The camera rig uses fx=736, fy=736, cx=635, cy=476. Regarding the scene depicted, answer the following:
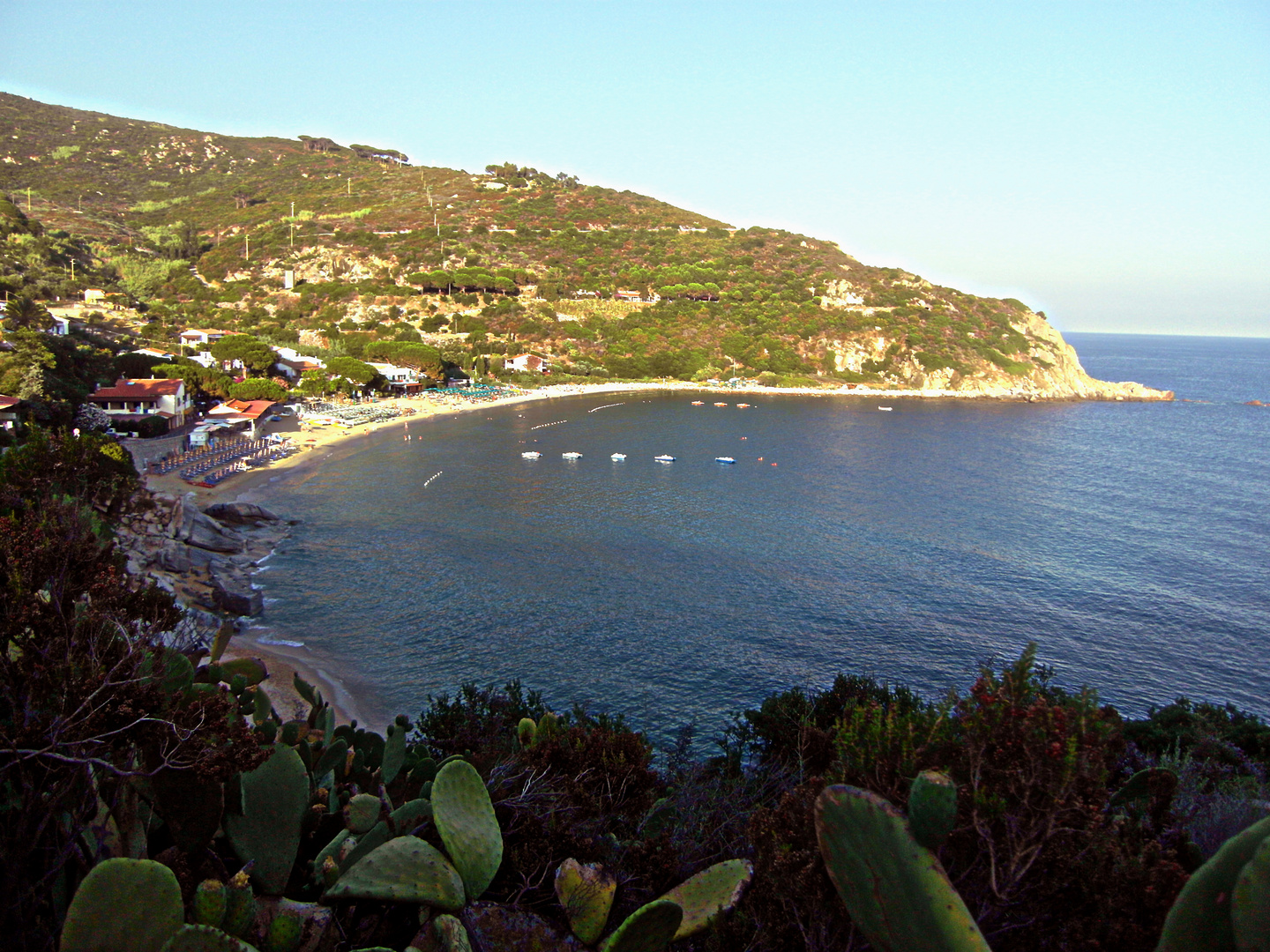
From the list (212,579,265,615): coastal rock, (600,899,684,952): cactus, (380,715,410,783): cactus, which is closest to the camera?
(600,899,684,952): cactus

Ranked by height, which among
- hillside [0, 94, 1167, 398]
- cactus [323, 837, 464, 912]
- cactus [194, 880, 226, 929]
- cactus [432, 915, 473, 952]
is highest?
hillside [0, 94, 1167, 398]

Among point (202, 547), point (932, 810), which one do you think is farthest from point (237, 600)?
point (932, 810)

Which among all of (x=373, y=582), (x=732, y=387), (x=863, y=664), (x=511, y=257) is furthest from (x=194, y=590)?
(x=511, y=257)

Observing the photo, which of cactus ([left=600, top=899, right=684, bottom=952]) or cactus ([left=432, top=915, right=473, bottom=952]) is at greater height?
cactus ([left=600, top=899, right=684, bottom=952])

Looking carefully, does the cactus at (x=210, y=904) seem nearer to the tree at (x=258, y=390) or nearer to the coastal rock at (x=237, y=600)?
the coastal rock at (x=237, y=600)

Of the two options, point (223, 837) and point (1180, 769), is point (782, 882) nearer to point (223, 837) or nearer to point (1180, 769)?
point (223, 837)

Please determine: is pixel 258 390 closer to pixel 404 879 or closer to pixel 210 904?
pixel 404 879

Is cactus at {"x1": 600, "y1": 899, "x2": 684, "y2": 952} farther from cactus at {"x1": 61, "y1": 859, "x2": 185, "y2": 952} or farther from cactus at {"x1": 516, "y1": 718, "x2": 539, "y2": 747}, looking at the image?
cactus at {"x1": 516, "y1": 718, "x2": 539, "y2": 747}

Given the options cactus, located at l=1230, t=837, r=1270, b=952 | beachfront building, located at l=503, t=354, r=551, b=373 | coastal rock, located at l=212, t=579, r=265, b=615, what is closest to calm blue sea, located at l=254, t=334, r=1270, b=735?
coastal rock, located at l=212, t=579, r=265, b=615
